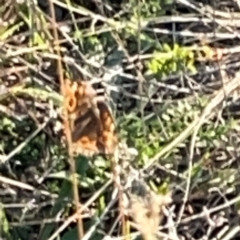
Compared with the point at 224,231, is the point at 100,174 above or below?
above

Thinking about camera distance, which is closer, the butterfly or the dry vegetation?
the butterfly

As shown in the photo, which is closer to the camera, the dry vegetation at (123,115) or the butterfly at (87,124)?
the butterfly at (87,124)

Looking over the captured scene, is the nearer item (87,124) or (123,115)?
(87,124)

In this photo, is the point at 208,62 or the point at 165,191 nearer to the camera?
the point at 165,191

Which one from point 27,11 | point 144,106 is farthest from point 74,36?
point 144,106

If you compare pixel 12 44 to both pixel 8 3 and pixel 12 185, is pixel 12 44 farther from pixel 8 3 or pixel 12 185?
pixel 12 185

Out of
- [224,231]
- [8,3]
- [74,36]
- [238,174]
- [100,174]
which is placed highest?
[8,3]
